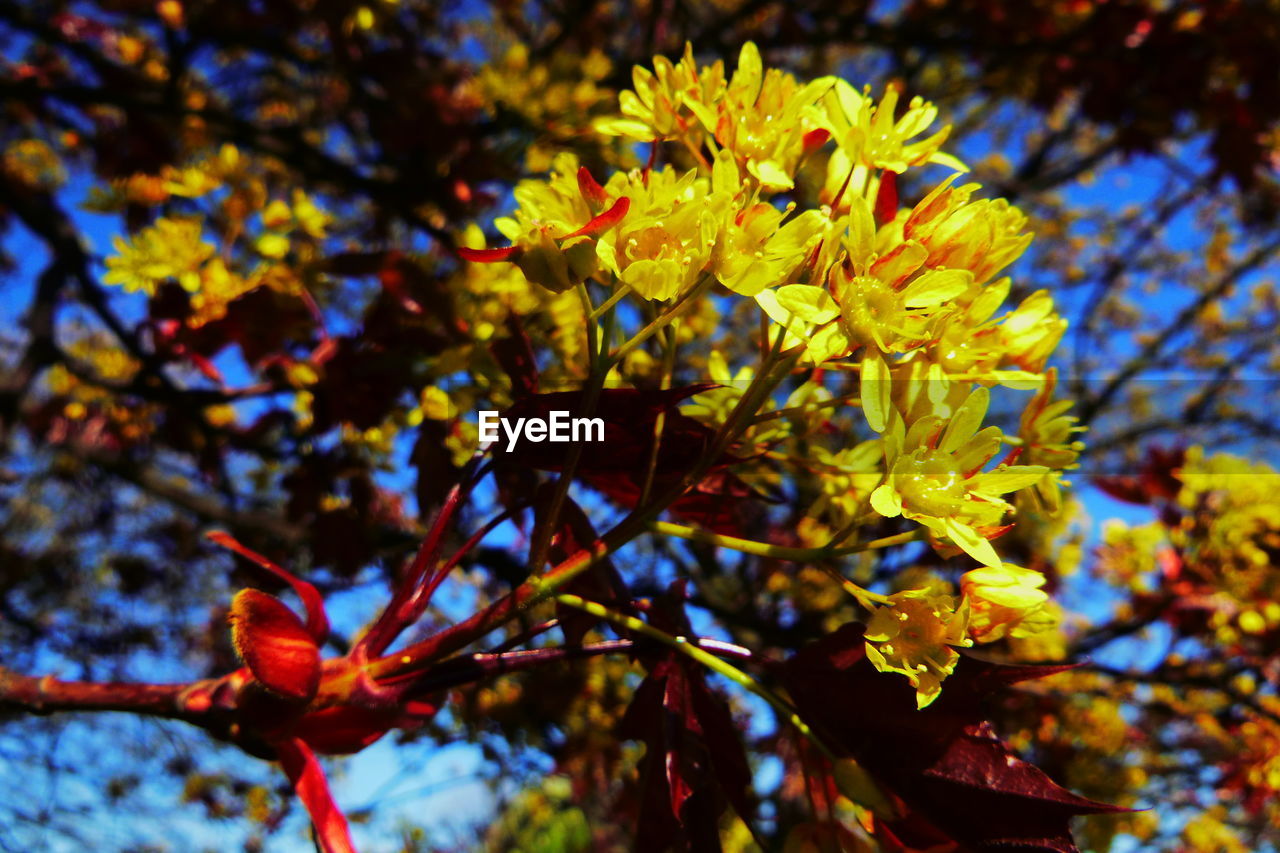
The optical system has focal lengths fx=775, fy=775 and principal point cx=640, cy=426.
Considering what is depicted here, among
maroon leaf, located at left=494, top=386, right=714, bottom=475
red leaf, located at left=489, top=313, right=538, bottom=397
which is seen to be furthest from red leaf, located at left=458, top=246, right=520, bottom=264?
red leaf, located at left=489, top=313, right=538, bottom=397

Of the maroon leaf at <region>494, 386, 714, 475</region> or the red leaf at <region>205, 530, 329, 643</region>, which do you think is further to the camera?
the red leaf at <region>205, 530, 329, 643</region>

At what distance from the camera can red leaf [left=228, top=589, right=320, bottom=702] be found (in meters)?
0.69

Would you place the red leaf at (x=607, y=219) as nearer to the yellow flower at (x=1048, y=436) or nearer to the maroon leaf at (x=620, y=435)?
the maroon leaf at (x=620, y=435)

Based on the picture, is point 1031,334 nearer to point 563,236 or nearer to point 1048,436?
point 1048,436

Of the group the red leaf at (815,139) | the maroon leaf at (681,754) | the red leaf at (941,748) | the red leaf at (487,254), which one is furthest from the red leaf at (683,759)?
the red leaf at (815,139)

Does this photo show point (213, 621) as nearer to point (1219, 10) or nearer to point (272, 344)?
point (272, 344)

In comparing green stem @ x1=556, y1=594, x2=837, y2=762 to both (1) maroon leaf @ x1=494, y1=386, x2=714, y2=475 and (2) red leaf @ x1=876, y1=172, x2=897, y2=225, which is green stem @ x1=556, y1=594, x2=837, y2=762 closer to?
(1) maroon leaf @ x1=494, y1=386, x2=714, y2=475

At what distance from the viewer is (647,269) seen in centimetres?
61

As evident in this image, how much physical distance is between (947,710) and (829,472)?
0.90ft

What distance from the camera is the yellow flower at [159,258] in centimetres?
144

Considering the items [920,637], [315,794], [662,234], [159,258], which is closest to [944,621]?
[920,637]

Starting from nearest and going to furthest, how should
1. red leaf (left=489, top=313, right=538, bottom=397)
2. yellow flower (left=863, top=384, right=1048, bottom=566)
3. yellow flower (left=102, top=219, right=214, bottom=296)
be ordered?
yellow flower (left=863, top=384, right=1048, bottom=566) → red leaf (left=489, top=313, right=538, bottom=397) → yellow flower (left=102, top=219, right=214, bottom=296)

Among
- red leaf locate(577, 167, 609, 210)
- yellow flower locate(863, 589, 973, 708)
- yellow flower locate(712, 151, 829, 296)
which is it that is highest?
red leaf locate(577, 167, 609, 210)

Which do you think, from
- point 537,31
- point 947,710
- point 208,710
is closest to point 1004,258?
point 947,710
